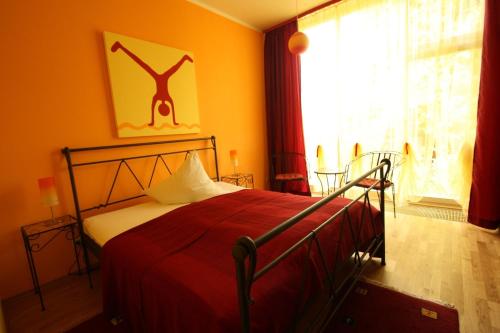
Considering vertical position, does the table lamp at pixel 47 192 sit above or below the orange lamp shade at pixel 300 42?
below

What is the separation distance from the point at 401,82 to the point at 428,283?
232 cm


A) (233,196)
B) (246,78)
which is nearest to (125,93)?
(233,196)

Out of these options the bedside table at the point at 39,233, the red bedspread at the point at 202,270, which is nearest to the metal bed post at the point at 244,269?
the red bedspread at the point at 202,270

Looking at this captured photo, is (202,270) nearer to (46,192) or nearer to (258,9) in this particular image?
(46,192)

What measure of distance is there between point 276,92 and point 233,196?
7.71ft

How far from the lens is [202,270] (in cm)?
123

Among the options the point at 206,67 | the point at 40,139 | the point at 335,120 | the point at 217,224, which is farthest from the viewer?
the point at 335,120

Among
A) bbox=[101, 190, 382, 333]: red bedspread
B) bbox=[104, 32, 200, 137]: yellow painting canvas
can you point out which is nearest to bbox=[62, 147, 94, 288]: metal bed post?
bbox=[104, 32, 200, 137]: yellow painting canvas

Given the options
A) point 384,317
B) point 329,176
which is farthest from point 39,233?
point 329,176

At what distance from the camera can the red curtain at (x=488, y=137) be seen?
7.93 ft

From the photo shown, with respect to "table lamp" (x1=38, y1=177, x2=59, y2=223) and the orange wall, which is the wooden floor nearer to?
the orange wall

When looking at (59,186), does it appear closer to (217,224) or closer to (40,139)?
(40,139)

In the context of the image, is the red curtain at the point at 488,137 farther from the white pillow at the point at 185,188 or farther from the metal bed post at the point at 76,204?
the metal bed post at the point at 76,204

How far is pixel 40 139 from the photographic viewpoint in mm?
2088
